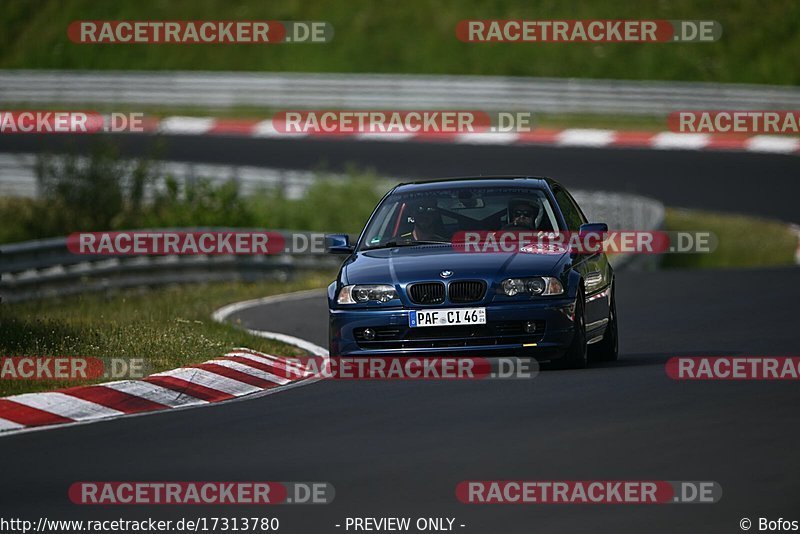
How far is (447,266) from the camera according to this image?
12539 mm

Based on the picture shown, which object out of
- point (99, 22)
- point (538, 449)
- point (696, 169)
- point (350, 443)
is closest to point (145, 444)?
point (350, 443)

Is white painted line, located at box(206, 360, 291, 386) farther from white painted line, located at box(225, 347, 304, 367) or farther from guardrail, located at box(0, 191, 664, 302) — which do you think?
guardrail, located at box(0, 191, 664, 302)

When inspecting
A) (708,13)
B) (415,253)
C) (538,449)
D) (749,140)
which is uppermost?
(708,13)

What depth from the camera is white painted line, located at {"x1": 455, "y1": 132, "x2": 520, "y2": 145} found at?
4044cm

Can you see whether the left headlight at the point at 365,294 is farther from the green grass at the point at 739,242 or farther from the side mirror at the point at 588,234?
the green grass at the point at 739,242

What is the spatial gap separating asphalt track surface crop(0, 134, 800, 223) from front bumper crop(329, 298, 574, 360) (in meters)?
17.5

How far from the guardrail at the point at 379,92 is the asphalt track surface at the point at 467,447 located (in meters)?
26.7

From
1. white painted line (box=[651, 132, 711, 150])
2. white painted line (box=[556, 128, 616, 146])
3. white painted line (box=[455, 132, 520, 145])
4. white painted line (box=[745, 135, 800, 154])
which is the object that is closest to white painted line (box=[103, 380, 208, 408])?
white painted line (box=[745, 135, 800, 154])

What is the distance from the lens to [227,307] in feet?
67.9

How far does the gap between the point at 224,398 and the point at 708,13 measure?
120ft

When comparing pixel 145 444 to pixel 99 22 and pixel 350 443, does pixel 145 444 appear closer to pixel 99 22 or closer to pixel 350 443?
pixel 350 443

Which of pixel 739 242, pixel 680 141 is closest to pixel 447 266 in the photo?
pixel 739 242

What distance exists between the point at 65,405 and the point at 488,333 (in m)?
3.00

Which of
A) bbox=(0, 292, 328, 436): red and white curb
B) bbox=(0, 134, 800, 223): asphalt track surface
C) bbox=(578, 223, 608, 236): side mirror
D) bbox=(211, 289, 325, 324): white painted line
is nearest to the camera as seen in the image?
bbox=(0, 292, 328, 436): red and white curb
